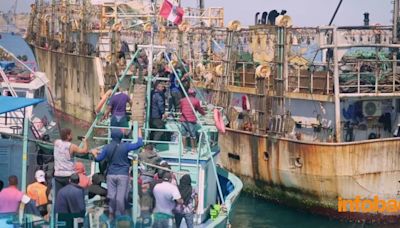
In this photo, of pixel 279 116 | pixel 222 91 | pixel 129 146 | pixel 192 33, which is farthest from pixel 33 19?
pixel 129 146

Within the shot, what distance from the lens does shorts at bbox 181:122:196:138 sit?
1767 centimetres

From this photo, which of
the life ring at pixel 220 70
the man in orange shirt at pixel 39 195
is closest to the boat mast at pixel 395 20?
the life ring at pixel 220 70

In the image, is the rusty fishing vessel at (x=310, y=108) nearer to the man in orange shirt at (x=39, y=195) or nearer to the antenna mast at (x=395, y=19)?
the antenna mast at (x=395, y=19)

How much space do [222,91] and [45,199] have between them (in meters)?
18.1

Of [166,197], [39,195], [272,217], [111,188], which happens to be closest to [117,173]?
[111,188]

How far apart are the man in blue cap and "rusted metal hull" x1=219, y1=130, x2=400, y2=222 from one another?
1198 centimetres

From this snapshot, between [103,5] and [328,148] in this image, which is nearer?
[328,148]

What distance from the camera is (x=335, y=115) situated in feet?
80.2

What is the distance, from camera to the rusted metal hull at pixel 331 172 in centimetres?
2355

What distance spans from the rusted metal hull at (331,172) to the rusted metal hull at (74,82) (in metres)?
19.0

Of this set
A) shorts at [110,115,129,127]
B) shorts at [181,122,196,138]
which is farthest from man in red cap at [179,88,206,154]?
shorts at [110,115,129,127]

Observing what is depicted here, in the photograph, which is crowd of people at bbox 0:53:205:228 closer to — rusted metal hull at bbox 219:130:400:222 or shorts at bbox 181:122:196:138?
shorts at bbox 181:122:196:138

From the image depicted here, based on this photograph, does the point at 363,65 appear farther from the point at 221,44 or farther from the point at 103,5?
the point at 103,5

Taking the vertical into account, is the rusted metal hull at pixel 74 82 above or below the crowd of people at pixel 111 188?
above
